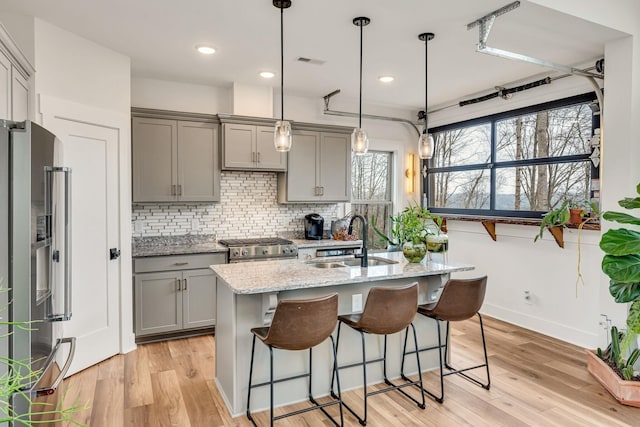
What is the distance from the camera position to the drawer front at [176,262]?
3.93 metres

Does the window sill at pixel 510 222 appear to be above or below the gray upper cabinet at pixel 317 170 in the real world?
below

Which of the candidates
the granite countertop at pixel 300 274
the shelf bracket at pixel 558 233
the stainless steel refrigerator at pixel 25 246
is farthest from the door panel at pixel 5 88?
the shelf bracket at pixel 558 233

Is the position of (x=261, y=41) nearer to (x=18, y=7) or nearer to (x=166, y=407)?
(x=18, y=7)

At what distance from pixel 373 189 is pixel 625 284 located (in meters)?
3.33

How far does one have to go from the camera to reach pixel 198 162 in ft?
14.5

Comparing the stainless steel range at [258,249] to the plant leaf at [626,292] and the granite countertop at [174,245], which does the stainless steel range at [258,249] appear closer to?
the granite countertop at [174,245]

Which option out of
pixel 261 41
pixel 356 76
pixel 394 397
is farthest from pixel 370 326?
pixel 356 76

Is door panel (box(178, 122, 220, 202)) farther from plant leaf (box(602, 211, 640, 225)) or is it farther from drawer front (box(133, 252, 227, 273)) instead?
plant leaf (box(602, 211, 640, 225))

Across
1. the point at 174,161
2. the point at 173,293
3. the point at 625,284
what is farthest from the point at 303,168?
the point at 625,284

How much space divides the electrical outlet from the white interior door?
216 centimetres

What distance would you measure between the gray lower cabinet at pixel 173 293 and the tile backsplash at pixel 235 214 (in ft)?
2.06

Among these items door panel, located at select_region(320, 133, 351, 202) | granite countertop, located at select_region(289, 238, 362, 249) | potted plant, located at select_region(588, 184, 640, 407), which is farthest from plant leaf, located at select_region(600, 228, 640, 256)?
door panel, located at select_region(320, 133, 351, 202)

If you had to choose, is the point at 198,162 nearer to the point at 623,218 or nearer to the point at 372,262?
the point at 372,262

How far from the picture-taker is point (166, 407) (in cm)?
280
